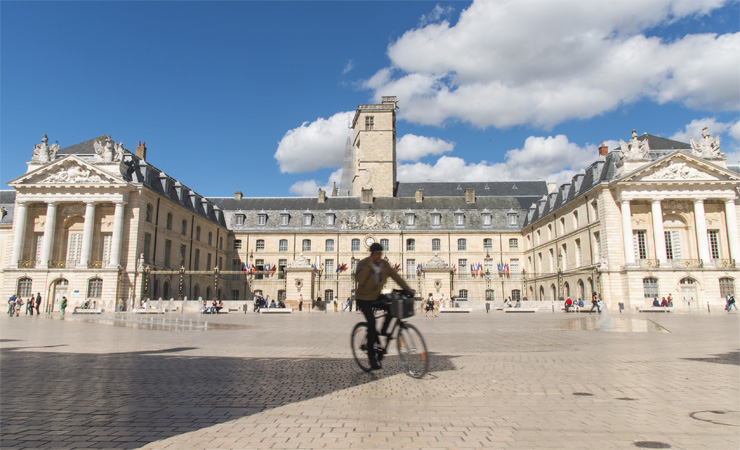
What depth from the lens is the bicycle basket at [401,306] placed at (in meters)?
6.84

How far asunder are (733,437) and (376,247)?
171 inches

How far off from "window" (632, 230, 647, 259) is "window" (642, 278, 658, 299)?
88.7 inches

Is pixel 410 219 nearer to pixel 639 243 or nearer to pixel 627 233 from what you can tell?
pixel 639 243

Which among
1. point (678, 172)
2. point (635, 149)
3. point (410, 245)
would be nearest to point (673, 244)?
point (678, 172)

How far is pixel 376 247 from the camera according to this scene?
7148 millimetres

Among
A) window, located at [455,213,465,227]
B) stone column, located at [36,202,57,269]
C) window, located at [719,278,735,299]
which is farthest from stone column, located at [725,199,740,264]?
stone column, located at [36,202,57,269]

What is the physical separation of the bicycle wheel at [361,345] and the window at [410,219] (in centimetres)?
5072

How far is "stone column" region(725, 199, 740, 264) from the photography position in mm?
39500

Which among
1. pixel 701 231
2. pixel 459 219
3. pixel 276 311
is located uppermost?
Result: pixel 459 219

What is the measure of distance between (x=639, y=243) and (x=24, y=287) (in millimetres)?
48178

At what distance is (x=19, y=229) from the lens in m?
40.9

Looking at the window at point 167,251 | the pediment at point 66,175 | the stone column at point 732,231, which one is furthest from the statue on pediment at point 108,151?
the stone column at point 732,231

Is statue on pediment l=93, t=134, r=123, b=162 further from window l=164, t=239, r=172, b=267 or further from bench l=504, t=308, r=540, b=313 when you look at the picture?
bench l=504, t=308, r=540, b=313

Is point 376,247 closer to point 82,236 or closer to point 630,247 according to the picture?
point 630,247
